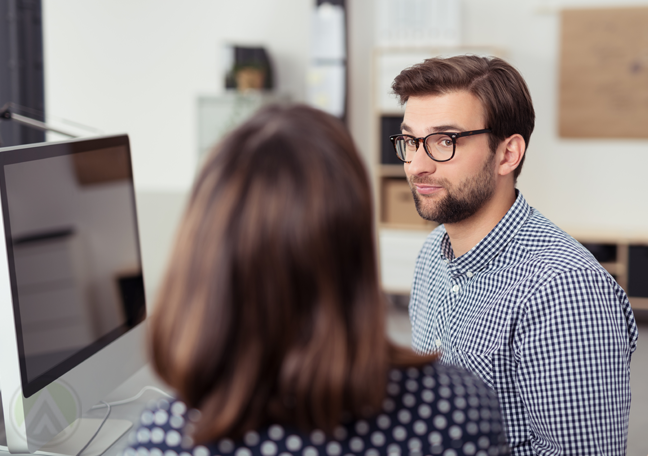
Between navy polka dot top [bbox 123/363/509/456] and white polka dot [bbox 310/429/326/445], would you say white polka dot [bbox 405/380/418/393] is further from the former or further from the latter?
white polka dot [bbox 310/429/326/445]

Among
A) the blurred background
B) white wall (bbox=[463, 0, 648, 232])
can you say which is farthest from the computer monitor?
white wall (bbox=[463, 0, 648, 232])

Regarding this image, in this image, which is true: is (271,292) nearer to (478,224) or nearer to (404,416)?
(404,416)

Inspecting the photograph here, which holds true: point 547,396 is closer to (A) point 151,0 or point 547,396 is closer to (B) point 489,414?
(B) point 489,414

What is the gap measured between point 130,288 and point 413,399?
918 mm

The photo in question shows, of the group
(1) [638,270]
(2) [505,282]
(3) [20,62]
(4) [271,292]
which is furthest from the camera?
(1) [638,270]

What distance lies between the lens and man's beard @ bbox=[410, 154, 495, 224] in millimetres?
1395

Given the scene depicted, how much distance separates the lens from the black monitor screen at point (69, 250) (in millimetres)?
1146

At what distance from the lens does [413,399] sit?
75 cm

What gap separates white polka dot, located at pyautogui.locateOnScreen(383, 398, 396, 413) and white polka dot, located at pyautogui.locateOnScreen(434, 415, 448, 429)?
6 cm

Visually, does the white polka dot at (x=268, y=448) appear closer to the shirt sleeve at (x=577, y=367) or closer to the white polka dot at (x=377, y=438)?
the white polka dot at (x=377, y=438)

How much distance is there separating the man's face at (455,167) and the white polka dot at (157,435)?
838 mm

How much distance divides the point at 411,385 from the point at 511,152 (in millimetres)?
842

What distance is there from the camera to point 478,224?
1.39 m

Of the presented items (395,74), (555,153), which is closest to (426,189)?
(395,74)
